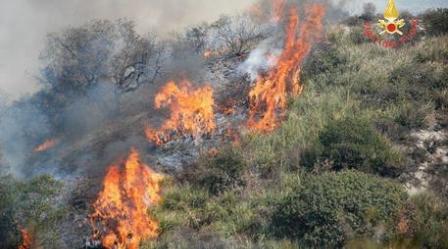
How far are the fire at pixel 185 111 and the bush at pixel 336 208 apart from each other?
212 inches

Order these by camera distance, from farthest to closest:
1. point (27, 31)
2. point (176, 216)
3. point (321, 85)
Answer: point (27, 31) < point (321, 85) < point (176, 216)

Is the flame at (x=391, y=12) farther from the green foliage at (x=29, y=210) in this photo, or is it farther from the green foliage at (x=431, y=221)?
the green foliage at (x=29, y=210)

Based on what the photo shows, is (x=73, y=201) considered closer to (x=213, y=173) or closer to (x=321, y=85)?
(x=213, y=173)

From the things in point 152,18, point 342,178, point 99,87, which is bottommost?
point 342,178

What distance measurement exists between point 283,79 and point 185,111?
378 centimetres

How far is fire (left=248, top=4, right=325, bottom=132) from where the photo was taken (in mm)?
18250

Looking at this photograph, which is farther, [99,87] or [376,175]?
[99,87]

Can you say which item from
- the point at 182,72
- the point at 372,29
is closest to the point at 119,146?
the point at 182,72

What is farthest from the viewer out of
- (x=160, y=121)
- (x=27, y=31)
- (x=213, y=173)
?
(x=27, y=31)

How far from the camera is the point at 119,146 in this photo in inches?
633

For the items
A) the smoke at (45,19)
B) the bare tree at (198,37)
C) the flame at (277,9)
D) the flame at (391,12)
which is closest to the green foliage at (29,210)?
the flame at (277,9)

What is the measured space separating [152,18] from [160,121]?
38.8 ft

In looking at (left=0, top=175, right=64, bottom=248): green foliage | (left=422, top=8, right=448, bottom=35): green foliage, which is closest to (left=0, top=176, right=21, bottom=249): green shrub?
(left=0, top=175, right=64, bottom=248): green foliage

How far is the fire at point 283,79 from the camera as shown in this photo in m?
18.2
